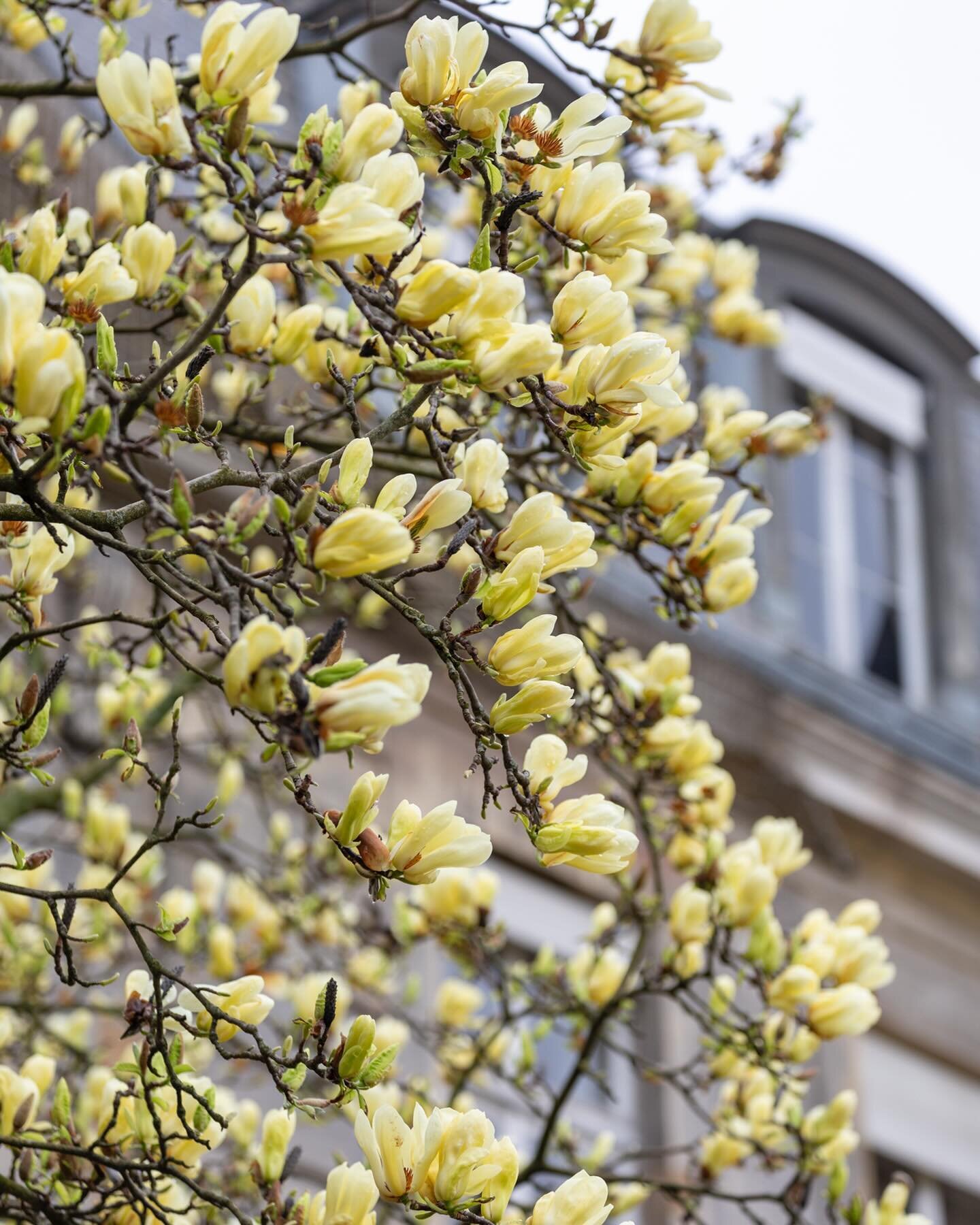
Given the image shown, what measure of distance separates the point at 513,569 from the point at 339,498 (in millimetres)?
213

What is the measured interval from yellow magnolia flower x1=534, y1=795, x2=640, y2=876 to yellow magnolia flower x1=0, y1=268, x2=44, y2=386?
76 cm

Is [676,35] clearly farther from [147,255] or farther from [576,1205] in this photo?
[576,1205]

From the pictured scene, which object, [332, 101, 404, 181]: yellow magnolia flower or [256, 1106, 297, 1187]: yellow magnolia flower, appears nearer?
[332, 101, 404, 181]: yellow magnolia flower

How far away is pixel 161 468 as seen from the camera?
6.12m

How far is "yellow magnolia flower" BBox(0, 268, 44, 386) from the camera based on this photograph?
1.50 metres

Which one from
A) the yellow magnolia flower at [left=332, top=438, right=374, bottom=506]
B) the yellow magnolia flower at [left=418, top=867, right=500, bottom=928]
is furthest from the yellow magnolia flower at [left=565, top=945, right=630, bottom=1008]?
the yellow magnolia flower at [left=332, top=438, right=374, bottom=506]

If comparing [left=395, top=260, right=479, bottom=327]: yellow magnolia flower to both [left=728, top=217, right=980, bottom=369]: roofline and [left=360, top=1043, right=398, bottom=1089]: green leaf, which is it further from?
[left=728, top=217, right=980, bottom=369]: roofline

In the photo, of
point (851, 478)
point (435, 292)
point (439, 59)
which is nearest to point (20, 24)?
point (439, 59)

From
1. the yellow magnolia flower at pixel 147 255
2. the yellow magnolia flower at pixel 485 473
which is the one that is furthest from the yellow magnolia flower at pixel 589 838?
the yellow magnolia flower at pixel 147 255

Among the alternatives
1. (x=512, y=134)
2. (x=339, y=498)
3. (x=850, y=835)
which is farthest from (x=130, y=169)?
(x=850, y=835)

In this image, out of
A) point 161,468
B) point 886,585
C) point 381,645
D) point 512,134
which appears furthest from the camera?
point 886,585

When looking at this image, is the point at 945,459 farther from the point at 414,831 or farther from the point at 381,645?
the point at 414,831

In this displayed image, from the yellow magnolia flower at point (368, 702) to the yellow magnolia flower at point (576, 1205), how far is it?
2.18 feet

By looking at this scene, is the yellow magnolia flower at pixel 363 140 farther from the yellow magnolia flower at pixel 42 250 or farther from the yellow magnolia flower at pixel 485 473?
the yellow magnolia flower at pixel 42 250
